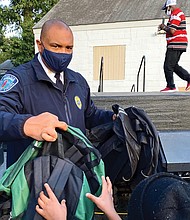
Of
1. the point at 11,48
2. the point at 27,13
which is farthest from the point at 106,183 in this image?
the point at 27,13

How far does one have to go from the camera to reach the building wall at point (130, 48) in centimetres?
1443

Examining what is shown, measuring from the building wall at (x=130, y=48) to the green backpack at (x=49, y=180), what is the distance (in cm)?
1281

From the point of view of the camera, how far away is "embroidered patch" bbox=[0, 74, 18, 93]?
5.84ft

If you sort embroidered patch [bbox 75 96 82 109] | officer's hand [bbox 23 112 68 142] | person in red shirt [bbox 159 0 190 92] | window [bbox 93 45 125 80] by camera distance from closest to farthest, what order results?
1. officer's hand [bbox 23 112 68 142]
2. embroidered patch [bbox 75 96 82 109]
3. person in red shirt [bbox 159 0 190 92]
4. window [bbox 93 45 125 80]

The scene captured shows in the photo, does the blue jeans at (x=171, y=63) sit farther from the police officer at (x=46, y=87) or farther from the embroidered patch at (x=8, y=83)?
the embroidered patch at (x=8, y=83)

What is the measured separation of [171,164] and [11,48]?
18.8 meters

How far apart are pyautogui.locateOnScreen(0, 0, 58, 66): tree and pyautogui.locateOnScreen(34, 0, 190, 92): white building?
10.1 ft

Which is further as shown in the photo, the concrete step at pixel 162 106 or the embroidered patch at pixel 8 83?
the concrete step at pixel 162 106

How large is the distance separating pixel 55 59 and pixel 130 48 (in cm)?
1347

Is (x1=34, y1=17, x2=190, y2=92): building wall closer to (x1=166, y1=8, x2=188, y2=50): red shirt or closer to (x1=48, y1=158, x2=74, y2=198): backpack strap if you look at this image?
(x1=166, y1=8, x2=188, y2=50): red shirt

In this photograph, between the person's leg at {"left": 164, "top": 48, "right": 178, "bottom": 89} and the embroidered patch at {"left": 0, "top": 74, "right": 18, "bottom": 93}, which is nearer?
the embroidered patch at {"left": 0, "top": 74, "right": 18, "bottom": 93}

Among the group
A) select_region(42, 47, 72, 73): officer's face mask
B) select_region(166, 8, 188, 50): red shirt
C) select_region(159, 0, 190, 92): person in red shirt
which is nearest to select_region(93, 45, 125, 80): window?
select_region(159, 0, 190, 92): person in red shirt

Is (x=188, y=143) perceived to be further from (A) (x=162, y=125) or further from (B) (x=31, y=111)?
(B) (x=31, y=111)

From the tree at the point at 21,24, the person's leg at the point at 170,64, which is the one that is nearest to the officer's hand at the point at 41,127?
the person's leg at the point at 170,64
